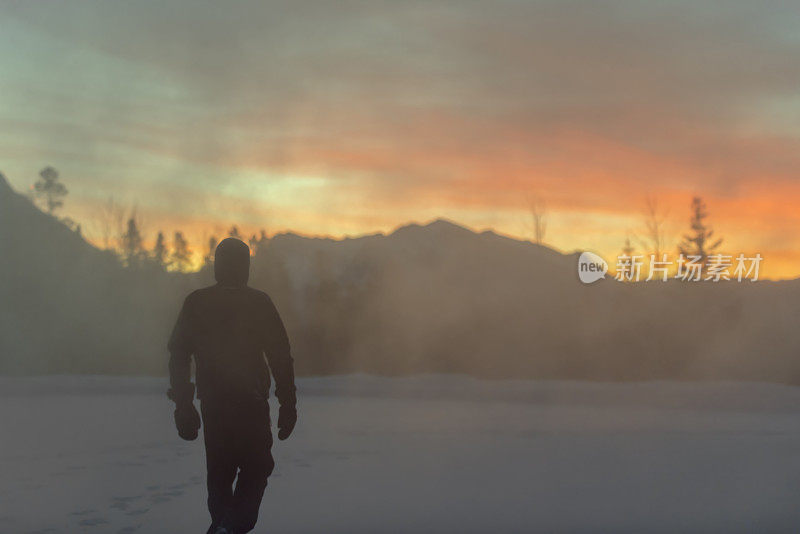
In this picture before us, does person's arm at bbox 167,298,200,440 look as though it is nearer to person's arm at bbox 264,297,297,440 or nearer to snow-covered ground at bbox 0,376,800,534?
person's arm at bbox 264,297,297,440

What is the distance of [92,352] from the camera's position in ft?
164

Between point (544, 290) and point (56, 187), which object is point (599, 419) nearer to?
point (544, 290)

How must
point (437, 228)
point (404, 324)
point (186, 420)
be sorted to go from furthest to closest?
point (437, 228) → point (404, 324) → point (186, 420)

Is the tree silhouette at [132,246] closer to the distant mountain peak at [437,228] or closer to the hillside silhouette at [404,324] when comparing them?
the hillside silhouette at [404,324]

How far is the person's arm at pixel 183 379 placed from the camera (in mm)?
5656

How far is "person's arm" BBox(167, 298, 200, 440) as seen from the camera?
5.66 m

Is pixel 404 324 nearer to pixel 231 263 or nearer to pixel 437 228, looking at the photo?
pixel 231 263

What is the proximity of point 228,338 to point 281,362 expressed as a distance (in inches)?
16.4

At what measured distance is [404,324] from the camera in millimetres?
54562

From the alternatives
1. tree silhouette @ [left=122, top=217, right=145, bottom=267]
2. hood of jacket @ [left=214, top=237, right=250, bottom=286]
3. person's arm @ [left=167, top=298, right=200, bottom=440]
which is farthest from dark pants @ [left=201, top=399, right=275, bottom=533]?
tree silhouette @ [left=122, top=217, right=145, bottom=267]

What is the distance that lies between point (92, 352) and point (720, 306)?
42687 mm

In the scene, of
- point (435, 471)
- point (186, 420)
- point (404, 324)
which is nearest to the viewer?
point (186, 420)

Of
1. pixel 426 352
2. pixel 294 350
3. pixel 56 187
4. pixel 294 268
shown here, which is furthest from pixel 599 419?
pixel 294 268

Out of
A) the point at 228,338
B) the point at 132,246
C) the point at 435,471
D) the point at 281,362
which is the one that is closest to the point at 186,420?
the point at 228,338
